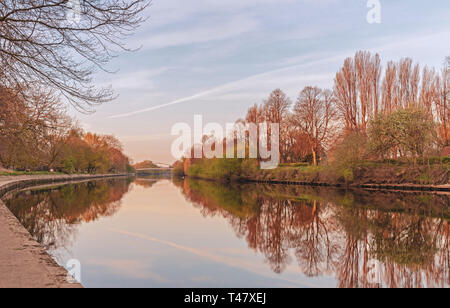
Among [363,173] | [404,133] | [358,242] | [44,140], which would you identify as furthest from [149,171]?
[358,242]

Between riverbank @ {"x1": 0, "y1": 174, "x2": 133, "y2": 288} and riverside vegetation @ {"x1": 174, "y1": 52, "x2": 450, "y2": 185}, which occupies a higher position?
riverside vegetation @ {"x1": 174, "y1": 52, "x2": 450, "y2": 185}

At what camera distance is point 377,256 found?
6.18 m

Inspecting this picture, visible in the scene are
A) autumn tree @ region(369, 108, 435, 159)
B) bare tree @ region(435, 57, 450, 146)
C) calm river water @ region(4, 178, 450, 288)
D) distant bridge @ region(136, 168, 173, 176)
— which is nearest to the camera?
calm river water @ region(4, 178, 450, 288)

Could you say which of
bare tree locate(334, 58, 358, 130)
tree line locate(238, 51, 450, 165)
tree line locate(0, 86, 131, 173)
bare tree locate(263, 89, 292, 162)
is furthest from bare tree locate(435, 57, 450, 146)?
tree line locate(0, 86, 131, 173)

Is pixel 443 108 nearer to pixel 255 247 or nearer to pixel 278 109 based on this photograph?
pixel 278 109

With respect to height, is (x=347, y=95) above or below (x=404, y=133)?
above

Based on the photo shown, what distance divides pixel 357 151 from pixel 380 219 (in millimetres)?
15945

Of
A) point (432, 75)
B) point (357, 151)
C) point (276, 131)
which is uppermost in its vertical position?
point (432, 75)

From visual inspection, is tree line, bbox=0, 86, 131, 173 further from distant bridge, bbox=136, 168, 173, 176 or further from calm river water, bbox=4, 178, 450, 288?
distant bridge, bbox=136, 168, 173, 176

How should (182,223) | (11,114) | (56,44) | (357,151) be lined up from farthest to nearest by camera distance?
(357,151) → (182,223) → (11,114) → (56,44)

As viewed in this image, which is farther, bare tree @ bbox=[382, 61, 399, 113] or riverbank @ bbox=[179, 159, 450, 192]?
bare tree @ bbox=[382, 61, 399, 113]
